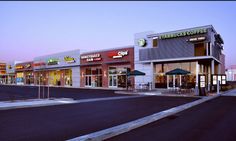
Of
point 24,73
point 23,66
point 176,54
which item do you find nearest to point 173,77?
point 176,54

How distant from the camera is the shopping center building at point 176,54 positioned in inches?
1073

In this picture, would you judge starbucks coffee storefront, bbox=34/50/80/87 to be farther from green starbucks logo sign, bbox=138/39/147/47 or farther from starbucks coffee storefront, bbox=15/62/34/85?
green starbucks logo sign, bbox=138/39/147/47

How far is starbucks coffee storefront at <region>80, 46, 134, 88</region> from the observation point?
3616cm

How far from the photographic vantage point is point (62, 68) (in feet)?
162

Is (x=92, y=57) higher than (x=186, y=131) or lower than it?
higher

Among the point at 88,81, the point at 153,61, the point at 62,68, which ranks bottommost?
the point at 88,81

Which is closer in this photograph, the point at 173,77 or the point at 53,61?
the point at 173,77

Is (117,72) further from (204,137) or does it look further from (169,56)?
(204,137)

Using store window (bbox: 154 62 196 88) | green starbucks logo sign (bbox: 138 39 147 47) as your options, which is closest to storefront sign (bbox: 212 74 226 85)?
store window (bbox: 154 62 196 88)

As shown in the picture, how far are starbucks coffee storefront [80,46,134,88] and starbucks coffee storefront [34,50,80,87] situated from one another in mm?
2097

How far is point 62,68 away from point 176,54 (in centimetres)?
2883

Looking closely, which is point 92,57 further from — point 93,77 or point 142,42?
point 142,42

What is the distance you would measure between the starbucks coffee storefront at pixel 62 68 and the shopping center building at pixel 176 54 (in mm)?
15986

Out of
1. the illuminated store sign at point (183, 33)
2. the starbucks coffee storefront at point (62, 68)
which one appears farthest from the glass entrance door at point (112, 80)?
the illuminated store sign at point (183, 33)
